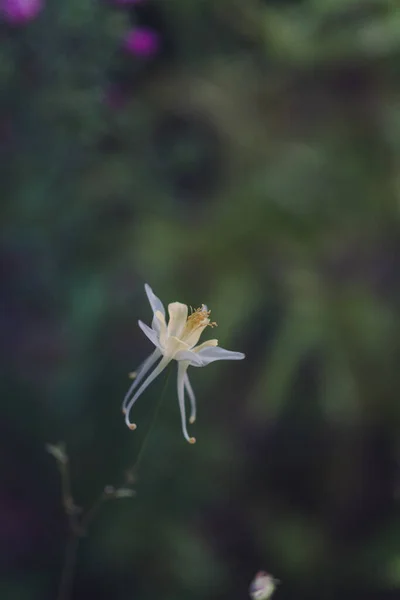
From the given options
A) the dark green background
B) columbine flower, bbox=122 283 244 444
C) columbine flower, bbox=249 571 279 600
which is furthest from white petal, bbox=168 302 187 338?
the dark green background

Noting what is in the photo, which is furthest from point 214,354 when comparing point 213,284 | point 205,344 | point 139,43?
point 139,43

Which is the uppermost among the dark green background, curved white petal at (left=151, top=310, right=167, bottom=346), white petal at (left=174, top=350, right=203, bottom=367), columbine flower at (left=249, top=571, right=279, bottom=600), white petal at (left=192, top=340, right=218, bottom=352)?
the dark green background

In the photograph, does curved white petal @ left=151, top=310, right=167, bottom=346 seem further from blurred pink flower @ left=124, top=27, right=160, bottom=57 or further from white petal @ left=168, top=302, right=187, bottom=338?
blurred pink flower @ left=124, top=27, right=160, bottom=57

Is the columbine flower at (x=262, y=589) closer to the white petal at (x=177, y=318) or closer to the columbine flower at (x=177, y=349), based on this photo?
the columbine flower at (x=177, y=349)

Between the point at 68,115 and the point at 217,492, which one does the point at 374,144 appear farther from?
the point at 217,492

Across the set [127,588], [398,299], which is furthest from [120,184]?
[127,588]

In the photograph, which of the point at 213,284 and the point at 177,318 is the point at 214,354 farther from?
the point at 213,284
